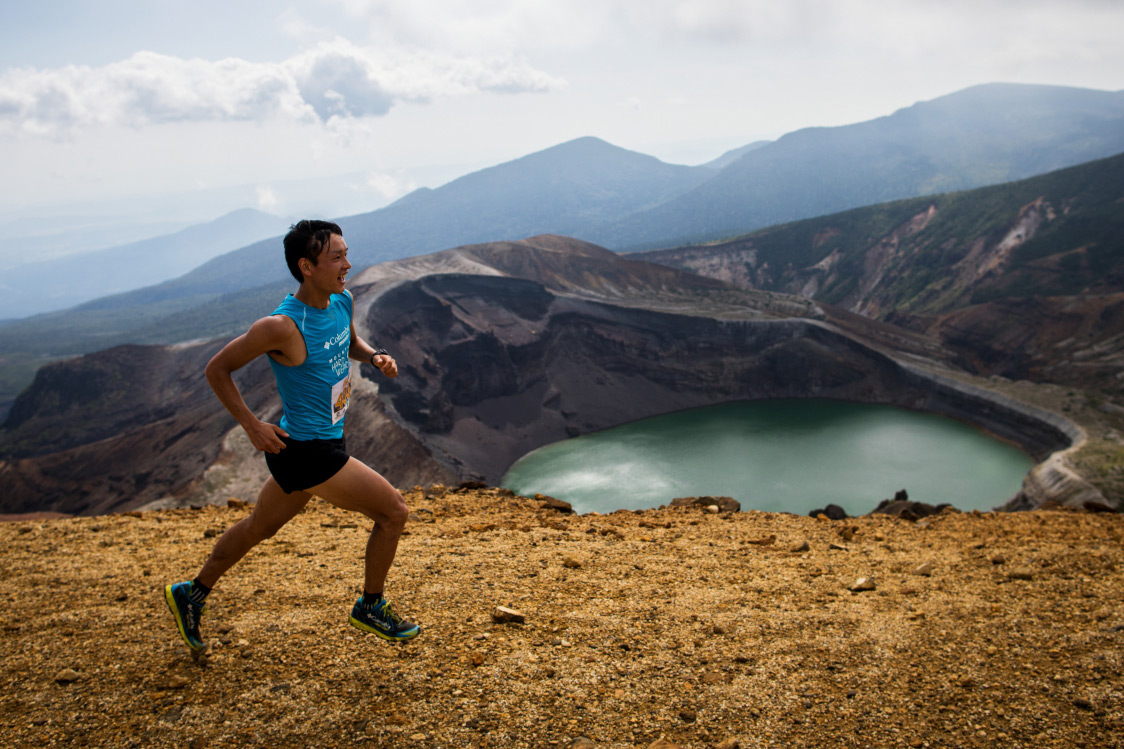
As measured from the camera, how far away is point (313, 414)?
12.7 feet

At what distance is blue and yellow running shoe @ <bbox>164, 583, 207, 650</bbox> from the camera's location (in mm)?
4223

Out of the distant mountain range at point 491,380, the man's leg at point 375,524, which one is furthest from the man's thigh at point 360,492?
the distant mountain range at point 491,380

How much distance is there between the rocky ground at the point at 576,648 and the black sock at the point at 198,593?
0.41 meters

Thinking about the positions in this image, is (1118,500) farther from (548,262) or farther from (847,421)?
(548,262)

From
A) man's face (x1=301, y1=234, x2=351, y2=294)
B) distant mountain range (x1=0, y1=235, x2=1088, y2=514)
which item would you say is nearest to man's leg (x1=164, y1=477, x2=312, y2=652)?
man's face (x1=301, y1=234, x2=351, y2=294)

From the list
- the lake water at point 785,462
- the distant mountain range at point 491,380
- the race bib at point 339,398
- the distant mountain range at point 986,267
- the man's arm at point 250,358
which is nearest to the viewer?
the man's arm at point 250,358

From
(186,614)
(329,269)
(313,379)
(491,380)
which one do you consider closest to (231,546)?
(186,614)

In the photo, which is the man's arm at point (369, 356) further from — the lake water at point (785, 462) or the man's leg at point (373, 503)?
the lake water at point (785, 462)

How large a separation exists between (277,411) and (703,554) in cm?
3664

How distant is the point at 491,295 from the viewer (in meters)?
64.6

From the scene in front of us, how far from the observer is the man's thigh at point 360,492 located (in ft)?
12.8

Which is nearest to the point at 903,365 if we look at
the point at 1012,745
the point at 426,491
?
the point at 426,491

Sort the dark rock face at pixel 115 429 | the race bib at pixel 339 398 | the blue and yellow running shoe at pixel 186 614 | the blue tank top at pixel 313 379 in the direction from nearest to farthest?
1. the blue tank top at pixel 313 379
2. the race bib at pixel 339 398
3. the blue and yellow running shoe at pixel 186 614
4. the dark rock face at pixel 115 429

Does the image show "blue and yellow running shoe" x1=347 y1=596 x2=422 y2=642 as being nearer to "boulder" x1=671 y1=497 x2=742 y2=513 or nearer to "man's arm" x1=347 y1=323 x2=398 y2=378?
"man's arm" x1=347 y1=323 x2=398 y2=378
